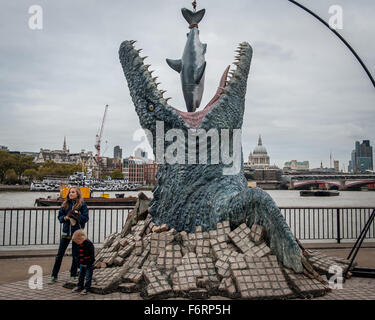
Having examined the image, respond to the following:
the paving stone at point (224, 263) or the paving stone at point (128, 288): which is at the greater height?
the paving stone at point (224, 263)

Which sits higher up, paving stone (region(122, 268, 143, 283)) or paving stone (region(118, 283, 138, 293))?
paving stone (region(122, 268, 143, 283))

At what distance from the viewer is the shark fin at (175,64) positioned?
7164mm

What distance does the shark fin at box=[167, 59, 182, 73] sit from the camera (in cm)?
716

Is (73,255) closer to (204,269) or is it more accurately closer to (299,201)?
(204,269)

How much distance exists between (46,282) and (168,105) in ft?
12.2

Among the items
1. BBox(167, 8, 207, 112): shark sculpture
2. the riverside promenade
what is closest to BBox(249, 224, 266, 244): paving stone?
the riverside promenade

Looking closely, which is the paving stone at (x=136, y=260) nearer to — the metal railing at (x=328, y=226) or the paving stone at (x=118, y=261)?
the paving stone at (x=118, y=261)

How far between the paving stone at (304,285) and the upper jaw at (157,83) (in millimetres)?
3023

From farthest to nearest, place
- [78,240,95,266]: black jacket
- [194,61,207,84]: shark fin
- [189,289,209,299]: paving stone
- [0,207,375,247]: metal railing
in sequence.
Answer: [0,207,375,247]: metal railing, [194,61,207,84]: shark fin, [78,240,95,266]: black jacket, [189,289,209,299]: paving stone

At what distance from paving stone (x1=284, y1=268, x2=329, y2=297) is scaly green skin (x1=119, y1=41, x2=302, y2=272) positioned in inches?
16.6

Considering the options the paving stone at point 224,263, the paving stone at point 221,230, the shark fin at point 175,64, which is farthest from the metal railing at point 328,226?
the shark fin at point 175,64

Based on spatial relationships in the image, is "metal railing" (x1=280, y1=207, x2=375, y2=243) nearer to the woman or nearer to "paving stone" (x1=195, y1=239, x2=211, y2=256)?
"paving stone" (x1=195, y1=239, x2=211, y2=256)
